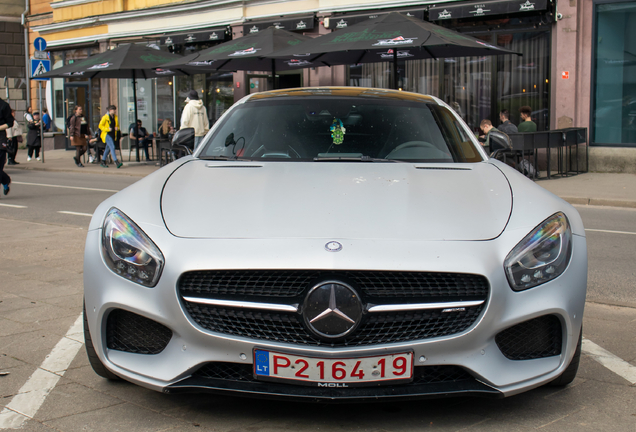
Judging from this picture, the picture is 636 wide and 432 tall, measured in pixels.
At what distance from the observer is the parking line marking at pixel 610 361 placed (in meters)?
3.70

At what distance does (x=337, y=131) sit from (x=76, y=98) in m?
29.3

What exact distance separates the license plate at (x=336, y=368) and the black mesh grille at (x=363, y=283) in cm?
24

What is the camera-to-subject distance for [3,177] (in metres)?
13.5

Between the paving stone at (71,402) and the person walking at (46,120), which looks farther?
the person walking at (46,120)

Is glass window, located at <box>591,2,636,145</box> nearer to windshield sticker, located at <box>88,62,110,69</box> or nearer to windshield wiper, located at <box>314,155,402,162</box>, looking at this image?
windshield sticker, located at <box>88,62,110,69</box>

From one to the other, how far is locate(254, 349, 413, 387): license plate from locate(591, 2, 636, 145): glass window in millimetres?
16113

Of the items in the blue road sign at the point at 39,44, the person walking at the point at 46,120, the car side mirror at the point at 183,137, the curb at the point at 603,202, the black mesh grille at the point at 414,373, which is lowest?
the curb at the point at 603,202

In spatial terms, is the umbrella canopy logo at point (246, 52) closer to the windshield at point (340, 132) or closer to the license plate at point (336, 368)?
the windshield at point (340, 132)

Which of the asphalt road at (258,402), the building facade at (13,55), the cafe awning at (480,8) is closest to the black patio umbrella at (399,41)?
the cafe awning at (480,8)

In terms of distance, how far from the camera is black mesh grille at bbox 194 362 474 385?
286 centimetres

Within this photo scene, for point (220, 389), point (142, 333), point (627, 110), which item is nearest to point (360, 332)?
point (220, 389)

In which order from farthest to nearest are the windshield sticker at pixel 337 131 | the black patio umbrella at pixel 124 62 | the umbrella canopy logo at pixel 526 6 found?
1. the black patio umbrella at pixel 124 62
2. the umbrella canopy logo at pixel 526 6
3. the windshield sticker at pixel 337 131

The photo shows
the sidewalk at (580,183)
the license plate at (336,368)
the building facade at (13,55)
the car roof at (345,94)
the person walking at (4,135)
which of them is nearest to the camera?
the license plate at (336,368)

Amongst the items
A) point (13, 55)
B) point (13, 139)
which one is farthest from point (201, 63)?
point (13, 55)
